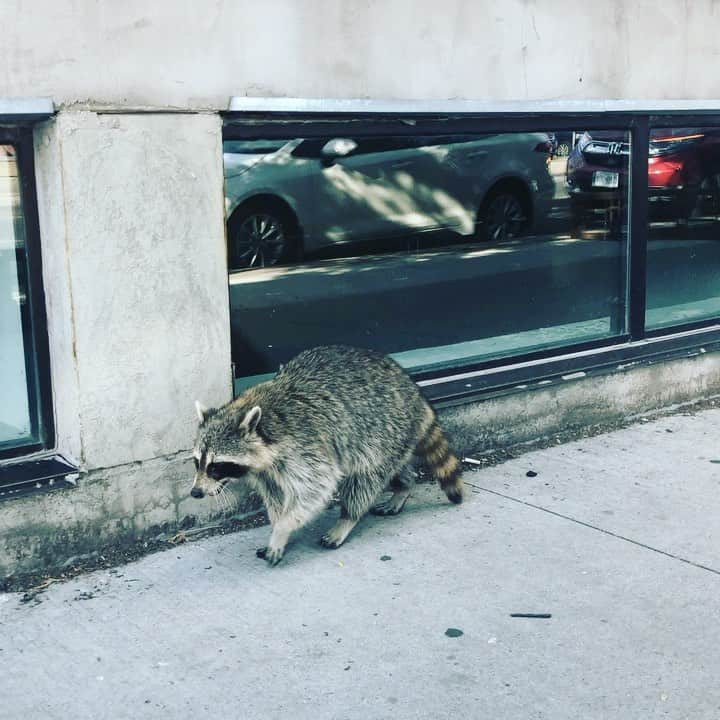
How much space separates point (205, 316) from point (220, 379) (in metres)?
0.33

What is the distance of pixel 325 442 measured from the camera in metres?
4.97

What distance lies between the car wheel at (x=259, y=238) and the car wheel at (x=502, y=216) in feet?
4.72

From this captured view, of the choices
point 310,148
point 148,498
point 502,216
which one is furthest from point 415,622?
point 502,216

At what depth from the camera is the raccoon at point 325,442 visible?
15.3 ft

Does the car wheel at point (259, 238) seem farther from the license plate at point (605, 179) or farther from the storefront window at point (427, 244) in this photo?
the license plate at point (605, 179)

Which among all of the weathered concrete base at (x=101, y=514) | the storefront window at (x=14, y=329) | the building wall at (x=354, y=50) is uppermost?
the building wall at (x=354, y=50)

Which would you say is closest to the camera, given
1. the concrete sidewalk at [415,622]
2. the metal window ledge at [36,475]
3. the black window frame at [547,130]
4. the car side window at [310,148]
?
the concrete sidewalk at [415,622]

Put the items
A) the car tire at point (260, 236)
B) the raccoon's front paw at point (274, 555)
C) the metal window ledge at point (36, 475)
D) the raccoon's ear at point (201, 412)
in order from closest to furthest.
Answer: the metal window ledge at point (36, 475) → the raccoon's ear at point (201, 412) → the raccoon's front paw at point (274, 555) → the car tire at point (260, 236)

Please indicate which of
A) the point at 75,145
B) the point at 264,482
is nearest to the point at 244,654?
the point at 264,482

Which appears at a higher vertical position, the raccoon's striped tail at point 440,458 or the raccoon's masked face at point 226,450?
the raccoon's masked face at point 226,450

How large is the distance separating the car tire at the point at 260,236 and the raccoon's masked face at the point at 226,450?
102 centimetres

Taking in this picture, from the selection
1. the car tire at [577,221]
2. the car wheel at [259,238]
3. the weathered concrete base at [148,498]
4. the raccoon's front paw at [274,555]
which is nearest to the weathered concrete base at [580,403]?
the weathered concrete base at [148,498]

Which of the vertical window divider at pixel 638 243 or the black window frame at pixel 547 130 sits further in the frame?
the vertical window divider at pixel 638 243

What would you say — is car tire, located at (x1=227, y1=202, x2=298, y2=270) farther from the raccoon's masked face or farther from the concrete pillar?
the raccoon's masked face
